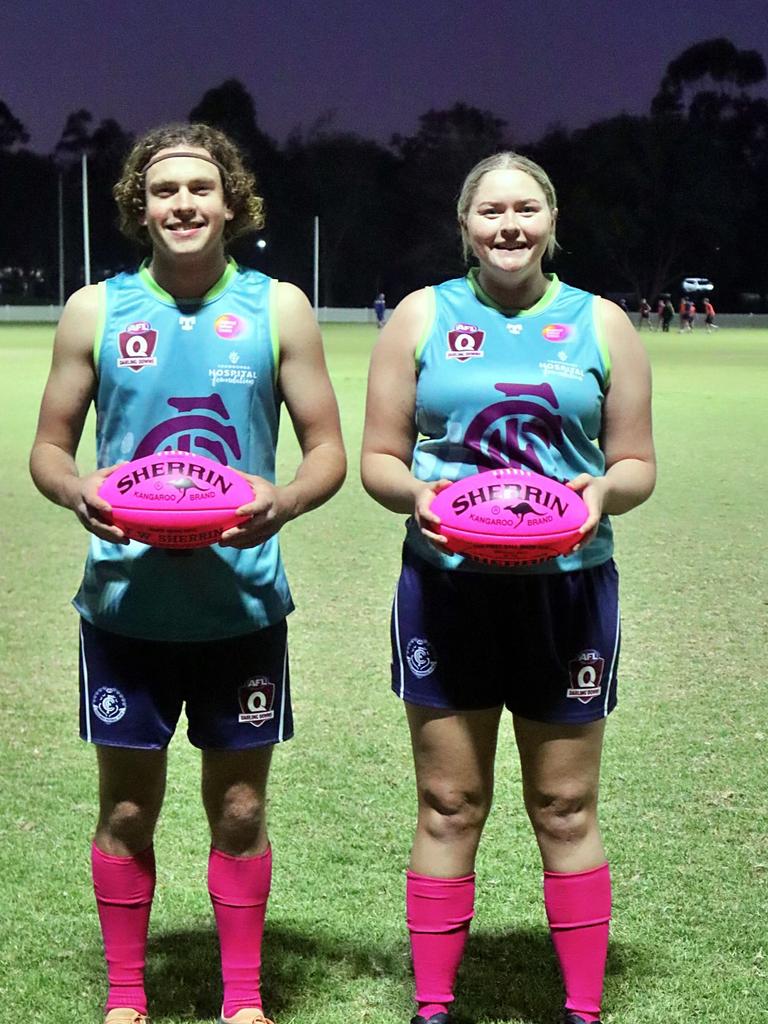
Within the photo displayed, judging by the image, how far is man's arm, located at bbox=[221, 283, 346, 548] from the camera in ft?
8.55

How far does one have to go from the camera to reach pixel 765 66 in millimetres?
75312

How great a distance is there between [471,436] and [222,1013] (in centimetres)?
135

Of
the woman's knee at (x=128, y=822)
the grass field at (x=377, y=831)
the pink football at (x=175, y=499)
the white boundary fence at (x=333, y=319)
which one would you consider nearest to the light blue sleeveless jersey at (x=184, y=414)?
the pink football at (x=175, y=499)

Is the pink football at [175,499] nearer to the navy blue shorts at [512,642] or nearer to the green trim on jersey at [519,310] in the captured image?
the navy blue shorts at [512,642]

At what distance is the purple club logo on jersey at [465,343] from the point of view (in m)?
2.57

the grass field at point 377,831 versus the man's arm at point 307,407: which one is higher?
the man's arm at point 307,407

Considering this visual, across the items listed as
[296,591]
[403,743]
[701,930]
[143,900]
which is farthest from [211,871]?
[296,591]

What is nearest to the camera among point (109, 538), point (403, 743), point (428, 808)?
point (109, 538)

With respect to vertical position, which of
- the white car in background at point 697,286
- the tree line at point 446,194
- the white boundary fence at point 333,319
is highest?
the tree line at point 446,194

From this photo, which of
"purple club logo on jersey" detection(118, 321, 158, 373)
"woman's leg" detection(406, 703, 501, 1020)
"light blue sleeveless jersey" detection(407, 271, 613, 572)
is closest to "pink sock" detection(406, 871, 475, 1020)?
"woman's leg" detection(406, 703, 501, 1020)

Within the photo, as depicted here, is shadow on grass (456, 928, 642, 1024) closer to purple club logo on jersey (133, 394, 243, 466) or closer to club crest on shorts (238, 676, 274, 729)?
club crest on shorts (238, 676, 274, 729)

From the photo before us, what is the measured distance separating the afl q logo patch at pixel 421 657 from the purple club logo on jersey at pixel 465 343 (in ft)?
Answer: 1.95

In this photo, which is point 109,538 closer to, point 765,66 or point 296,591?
point 296,591

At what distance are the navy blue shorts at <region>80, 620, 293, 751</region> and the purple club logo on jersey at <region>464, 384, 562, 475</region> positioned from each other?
1.95 feet
